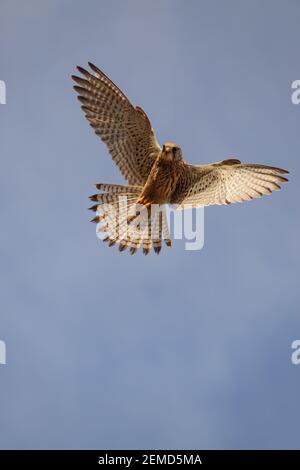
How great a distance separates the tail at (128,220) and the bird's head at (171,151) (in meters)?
0.71

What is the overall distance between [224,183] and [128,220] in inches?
63.0

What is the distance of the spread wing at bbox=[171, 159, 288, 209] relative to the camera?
33.1ft

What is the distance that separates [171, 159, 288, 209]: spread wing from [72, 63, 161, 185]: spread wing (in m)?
0.69

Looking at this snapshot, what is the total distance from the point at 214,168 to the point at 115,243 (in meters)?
1.93

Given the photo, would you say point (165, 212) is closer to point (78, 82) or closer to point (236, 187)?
point (236, 187)

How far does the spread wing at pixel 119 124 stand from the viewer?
10.4m

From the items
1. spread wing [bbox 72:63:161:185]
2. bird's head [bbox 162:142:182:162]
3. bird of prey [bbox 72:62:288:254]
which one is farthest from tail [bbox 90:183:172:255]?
bird's head [bbox 162:142:182:162]

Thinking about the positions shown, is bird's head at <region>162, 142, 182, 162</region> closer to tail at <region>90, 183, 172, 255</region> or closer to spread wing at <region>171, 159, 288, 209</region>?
spread wing at <region>171, 159, 288, 209</region>

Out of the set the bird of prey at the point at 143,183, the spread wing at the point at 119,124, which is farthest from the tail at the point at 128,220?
the spread wing at the point at 119,124

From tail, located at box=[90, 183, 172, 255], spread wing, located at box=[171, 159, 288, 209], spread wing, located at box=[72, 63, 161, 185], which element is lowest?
tail, located at box=[90, 183, 172, 255]

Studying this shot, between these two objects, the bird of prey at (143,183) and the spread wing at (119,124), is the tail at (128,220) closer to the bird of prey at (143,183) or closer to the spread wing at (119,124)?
the bird of prey at (143,183)

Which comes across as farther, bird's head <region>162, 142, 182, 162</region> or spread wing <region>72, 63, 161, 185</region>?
spread wing <region>72, 63, 161, 185</region>

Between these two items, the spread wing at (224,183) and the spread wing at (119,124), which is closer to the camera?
the spread wing at (224,183)

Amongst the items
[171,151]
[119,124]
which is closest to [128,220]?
[171,151]
